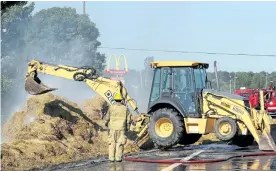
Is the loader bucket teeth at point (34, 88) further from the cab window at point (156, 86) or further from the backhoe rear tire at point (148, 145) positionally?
the backhoe rear tire at point (148, 145)

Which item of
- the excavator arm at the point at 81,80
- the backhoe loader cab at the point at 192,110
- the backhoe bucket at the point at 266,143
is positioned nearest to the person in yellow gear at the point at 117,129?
the backhoe loader cab at the point at 192,110

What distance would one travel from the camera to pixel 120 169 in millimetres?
13266

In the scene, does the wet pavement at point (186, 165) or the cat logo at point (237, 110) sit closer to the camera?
the wet pavement at point (186, 165)

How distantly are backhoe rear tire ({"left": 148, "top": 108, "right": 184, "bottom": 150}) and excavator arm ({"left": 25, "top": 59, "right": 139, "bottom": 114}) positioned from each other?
105 centimetres

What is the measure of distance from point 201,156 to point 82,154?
3.76m

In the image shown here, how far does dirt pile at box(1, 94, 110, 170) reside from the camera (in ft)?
49.5

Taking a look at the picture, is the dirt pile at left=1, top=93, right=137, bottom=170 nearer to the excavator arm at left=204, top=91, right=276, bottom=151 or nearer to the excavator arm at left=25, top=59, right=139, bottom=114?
the excavator arm at left=25, top=59, right=139, bottom=114

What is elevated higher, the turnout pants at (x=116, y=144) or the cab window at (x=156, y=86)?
the cab window at (x=156, y=86)

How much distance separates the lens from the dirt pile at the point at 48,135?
15078 millimetres

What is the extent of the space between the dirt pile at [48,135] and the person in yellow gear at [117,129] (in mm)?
1597

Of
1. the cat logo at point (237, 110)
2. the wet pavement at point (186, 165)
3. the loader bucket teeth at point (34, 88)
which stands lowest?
the wet pavement at point (186, 165)

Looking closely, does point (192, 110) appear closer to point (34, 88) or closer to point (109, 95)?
point (109, 95)

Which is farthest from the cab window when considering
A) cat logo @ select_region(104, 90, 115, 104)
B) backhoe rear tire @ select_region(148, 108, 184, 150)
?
cat logo @ select_region(104, 90, 115, 104)

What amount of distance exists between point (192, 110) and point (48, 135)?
4.88m
